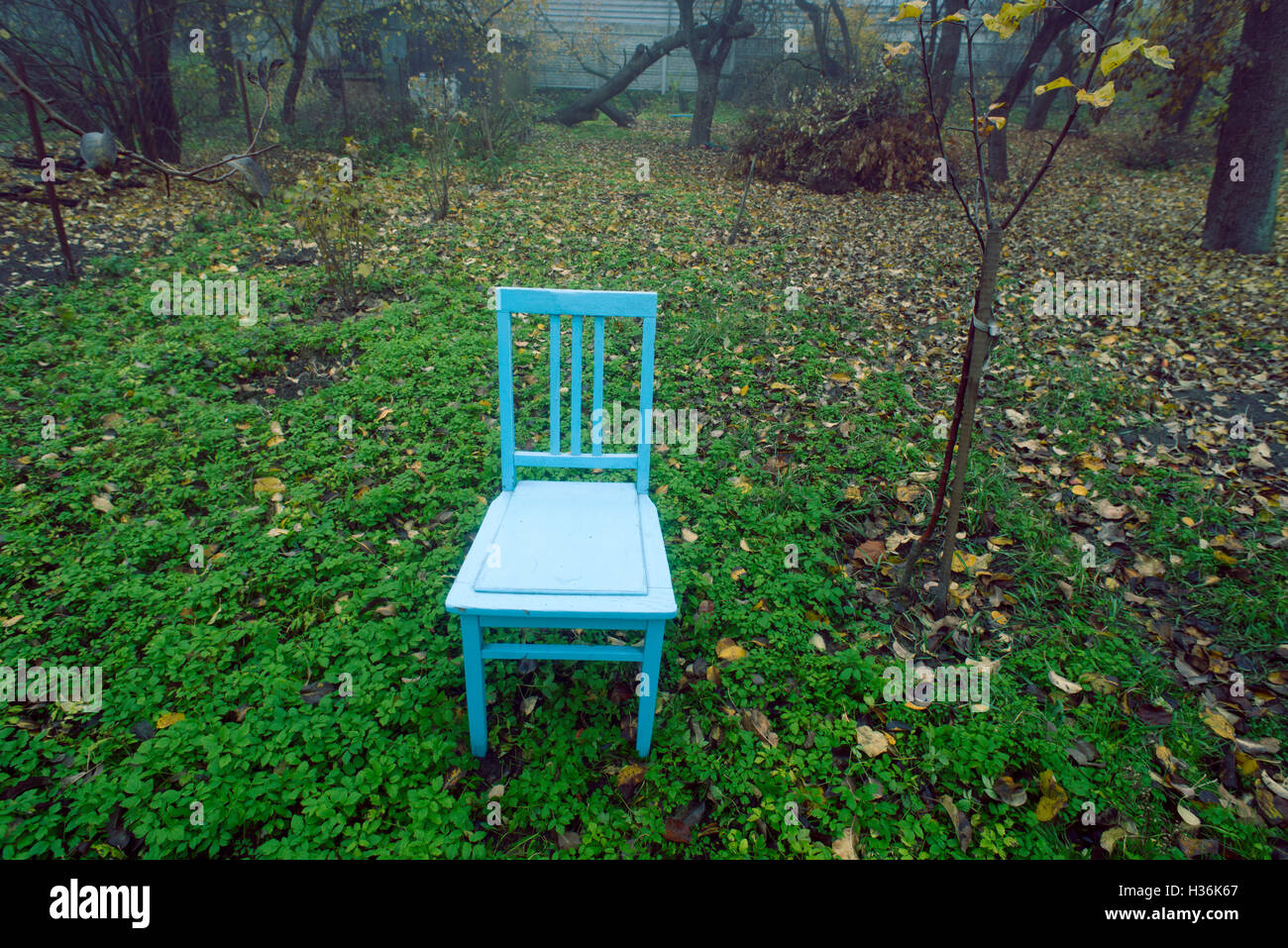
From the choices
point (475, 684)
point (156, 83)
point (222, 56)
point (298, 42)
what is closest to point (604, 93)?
point (298, 42)

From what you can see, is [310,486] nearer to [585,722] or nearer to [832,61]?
[585,722]

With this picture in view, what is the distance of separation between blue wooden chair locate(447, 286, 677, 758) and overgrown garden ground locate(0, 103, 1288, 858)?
1.42 ft

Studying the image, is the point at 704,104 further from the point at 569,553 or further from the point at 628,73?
the point at 569,553

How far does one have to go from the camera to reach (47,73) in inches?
311

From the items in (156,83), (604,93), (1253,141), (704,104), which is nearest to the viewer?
(1253,141)

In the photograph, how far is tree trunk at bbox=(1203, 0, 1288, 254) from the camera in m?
6.47

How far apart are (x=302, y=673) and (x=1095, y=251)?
9.08 meters

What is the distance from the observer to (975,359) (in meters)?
2.49


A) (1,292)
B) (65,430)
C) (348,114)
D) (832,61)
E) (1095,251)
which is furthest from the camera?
(832,61)

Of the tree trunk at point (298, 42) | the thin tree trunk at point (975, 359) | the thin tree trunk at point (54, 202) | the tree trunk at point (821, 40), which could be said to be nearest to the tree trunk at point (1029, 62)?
the tree trunk at point (821, 40)

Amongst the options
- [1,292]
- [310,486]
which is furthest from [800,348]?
[1,292]

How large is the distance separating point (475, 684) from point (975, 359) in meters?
2.21

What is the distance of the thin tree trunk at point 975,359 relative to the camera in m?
2.35

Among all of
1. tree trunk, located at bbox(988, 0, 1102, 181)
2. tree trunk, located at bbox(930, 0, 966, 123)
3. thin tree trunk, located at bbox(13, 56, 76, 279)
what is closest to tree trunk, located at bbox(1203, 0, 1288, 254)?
tree trunk, located at bbox(988, 0, 1102, 181)
